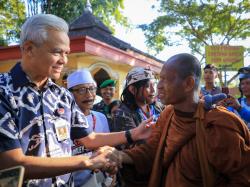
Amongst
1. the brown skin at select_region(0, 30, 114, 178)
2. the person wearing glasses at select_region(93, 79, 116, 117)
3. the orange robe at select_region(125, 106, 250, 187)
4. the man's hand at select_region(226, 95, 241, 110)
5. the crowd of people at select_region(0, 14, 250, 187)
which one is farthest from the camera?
the person wearing glasses at select_region(93, 79, 116, 117)

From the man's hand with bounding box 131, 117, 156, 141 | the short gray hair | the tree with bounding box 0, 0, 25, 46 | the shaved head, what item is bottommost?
→ the man's hand with bounding box 131, 117, 156, 141

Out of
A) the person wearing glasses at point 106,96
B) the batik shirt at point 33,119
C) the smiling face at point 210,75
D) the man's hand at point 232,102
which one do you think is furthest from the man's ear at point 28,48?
the smiling face at point 210,75

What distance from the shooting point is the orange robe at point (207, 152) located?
2.21 meters

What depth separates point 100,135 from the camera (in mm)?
2832

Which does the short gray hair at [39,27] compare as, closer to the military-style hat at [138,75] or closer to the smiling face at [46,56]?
the smiling face at [46,56]

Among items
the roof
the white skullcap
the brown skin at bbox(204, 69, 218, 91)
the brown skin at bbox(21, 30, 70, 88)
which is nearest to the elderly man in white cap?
the white skullcap

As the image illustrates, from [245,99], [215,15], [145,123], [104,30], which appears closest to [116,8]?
[215,15]

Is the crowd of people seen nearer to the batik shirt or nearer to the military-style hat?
the batik shirt

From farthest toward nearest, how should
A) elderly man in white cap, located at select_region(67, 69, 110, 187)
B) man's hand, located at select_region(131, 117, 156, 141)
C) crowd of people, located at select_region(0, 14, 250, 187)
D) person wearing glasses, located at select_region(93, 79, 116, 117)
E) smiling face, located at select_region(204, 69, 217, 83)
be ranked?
1. person wearing glasses, located at select_region(93, 79, 116, 117)
2. smiling face, located at select_region(204, 69, 217, 83)
3. elderly man in white cap, located at select_region(67, 69, 110, 187)
4. man's hand, located at select_region(131, 117, 156, 141)
5. crowd of people, located at select_region(0, 14, 250, 187)

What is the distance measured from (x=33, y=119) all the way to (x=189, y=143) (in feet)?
3.55

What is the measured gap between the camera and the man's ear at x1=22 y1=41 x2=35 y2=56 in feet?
7.00

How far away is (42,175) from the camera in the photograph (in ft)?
6.49

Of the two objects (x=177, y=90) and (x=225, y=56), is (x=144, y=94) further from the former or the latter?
(x=225, y=56)

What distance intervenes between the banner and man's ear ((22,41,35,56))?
983 centimetres
